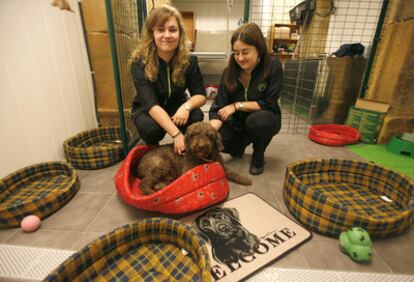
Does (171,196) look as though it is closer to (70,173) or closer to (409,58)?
(70,173)

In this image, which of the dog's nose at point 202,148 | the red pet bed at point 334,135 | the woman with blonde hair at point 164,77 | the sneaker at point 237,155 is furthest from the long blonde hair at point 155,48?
the red pet bed at point 334,135

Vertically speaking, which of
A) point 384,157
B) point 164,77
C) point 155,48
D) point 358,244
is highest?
point 155,48

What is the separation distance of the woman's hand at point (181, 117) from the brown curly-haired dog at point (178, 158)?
0.66ft

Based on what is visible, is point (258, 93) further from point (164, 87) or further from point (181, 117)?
point (164, 87)

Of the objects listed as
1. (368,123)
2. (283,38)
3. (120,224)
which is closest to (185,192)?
(120,224)

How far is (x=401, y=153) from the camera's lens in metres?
2.26

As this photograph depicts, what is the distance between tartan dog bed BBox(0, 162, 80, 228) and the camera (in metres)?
1.21

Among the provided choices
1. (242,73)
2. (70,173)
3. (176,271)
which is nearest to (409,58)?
(242,73)

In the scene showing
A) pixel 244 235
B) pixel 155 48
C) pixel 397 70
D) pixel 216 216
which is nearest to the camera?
pixel 244 235

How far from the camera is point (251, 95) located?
69.5 inches

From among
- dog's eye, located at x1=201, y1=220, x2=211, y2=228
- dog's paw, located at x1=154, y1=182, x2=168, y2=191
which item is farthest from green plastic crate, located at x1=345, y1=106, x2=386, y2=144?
dog's paw, located at x1=154, y1=182, x2=168, y2=191

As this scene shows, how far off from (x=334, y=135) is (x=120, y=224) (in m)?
2.36

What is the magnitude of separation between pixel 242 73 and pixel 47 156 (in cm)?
173

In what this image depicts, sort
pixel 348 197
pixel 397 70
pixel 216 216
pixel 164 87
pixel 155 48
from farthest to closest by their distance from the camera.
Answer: pixel 397 70, pixel 164 87, pixel 155 48, pixel 348 197, pixel 216 216
